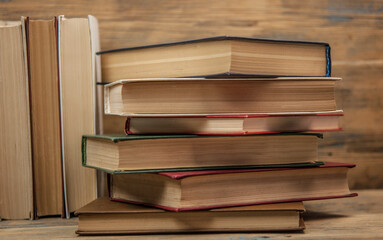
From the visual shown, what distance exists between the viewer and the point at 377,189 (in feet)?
3.87

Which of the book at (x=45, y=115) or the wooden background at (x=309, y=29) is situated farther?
the wooden background at (x=309, y=29)

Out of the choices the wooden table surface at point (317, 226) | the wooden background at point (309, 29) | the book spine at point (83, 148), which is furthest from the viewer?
the wooden background at point (309, 29)

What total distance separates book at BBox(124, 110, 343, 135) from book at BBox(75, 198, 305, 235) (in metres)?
0.13

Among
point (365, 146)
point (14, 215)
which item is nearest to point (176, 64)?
point (14, 215)

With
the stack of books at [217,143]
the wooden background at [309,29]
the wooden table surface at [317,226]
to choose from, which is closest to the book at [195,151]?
the stack of books at [217,143]

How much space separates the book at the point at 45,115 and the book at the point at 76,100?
0.01 meters

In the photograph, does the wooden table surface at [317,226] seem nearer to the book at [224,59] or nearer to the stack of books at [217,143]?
the stack of books at [217,143]

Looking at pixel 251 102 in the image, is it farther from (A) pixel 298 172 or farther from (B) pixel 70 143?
(B) pixel 70 143

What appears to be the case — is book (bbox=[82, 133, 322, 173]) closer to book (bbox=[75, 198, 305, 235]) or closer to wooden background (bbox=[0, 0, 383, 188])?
book (bbox=[75, 198, 305, 235])

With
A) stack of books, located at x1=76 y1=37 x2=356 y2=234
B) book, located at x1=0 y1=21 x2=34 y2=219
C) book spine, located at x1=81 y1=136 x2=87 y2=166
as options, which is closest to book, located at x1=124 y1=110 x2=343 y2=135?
stack of books, located at x1=76 y1=37 x2=356 y2=234

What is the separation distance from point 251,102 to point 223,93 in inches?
2.1

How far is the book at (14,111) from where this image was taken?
93cm

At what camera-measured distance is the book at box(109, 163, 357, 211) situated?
799mm

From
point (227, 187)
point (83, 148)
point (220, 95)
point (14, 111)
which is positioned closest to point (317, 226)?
point (227, 187)
